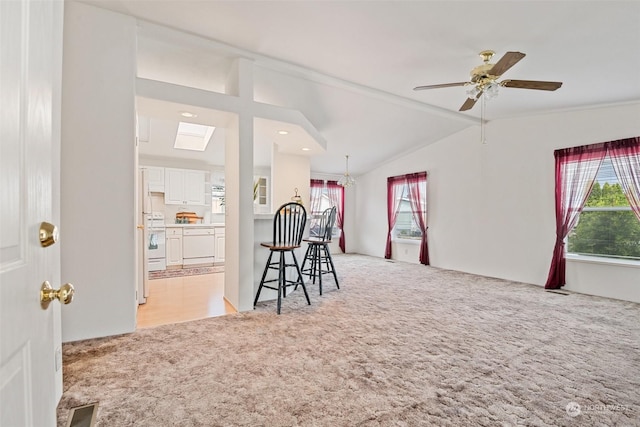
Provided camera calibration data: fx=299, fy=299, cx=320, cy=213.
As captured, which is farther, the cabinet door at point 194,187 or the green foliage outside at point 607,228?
the cabinet door at point 194,187

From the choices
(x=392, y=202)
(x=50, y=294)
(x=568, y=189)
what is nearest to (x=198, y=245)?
(x=392, y=202)

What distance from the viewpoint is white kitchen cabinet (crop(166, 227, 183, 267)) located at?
579 cm

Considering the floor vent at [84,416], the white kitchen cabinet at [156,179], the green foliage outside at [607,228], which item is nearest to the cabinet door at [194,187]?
the white kitchen cabinet at [156,179]

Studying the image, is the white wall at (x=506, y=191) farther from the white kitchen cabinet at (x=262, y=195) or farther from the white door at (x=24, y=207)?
the white door at (x=24, y=207)

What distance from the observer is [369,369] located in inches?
81.2

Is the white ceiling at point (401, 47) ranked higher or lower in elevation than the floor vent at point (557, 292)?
higher

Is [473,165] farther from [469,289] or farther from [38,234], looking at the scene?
[38,234]

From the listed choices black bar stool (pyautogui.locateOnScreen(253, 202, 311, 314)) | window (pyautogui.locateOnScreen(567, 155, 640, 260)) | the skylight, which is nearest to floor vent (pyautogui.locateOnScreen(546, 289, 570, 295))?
window (pyautogui.locateOnScreen(567, 155, 640, 260))

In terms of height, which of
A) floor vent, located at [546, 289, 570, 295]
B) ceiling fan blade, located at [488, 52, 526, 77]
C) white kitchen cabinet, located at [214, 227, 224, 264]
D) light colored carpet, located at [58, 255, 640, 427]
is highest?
ceiling fan blade, located at [488, 52, 526, 77]

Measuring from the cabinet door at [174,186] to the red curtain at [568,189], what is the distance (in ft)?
21.9

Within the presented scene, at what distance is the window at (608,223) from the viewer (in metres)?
3.96

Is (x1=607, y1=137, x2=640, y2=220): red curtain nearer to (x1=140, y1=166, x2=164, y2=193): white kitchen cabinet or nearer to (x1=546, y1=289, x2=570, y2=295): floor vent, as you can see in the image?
(x1=546, y1=289, x2=570, y2=295): floor vent

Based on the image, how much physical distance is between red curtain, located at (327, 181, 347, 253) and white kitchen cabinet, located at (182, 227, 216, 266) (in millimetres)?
3352

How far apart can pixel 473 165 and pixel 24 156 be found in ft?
20.0
